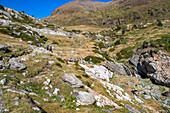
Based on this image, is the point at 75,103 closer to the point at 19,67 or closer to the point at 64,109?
the point at 64,109

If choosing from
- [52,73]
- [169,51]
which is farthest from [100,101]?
[169,51]

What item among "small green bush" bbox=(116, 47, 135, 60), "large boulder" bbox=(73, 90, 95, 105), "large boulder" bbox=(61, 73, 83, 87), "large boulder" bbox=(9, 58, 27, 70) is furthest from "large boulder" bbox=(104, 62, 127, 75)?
"large boulder" bbox=(9, 58, 27, 70)

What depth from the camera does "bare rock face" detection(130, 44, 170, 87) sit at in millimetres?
20052

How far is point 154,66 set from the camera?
21.9 m

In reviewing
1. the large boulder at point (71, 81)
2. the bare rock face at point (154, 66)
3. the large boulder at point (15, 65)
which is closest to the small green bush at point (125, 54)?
the bare rock face at point (154, 66)

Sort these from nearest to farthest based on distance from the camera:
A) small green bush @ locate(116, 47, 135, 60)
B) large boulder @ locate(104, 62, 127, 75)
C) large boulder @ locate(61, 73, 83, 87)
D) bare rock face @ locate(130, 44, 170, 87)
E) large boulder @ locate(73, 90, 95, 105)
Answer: large boulder @ locate(73, 90, 95, 105), large boulder @ locate(61, 73, 83, 87), bare rock face @ locate(130, 44, 170, 87), large boulder @ locate(104, 62, 127, 75), small green bush @ locate(116, 47, 135, 60)

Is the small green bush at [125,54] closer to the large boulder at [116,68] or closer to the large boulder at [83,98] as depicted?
the large boulder at [116,68]

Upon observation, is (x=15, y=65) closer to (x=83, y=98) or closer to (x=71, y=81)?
(x=71, y=81)

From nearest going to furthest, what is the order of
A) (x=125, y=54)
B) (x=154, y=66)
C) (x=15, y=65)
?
(x=15, y=65), (x=154, y=66), (x=125, y=54)

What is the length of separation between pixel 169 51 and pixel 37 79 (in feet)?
99.8

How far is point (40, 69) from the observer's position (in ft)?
37.3

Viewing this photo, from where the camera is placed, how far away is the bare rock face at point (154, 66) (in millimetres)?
20052

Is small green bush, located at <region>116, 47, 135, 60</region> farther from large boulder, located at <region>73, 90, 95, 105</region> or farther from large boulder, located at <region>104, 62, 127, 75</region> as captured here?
large boulder, located at <region>73, 90, 95, 105</region>

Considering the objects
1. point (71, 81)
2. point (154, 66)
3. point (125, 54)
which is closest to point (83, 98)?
point (71, 81)
